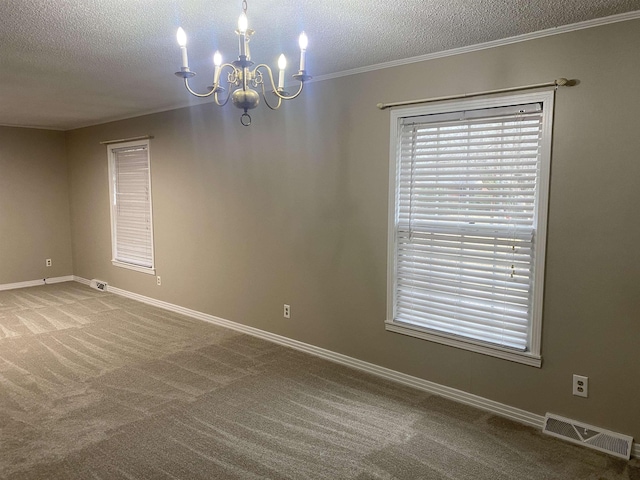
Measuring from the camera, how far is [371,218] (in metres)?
3.47

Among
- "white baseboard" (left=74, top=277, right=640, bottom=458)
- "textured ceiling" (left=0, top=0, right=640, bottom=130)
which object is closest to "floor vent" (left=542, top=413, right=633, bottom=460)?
"white baseboard" (left=74, top=277, right=640, bottom=458)

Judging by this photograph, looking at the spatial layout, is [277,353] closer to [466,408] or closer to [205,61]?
[466,408]

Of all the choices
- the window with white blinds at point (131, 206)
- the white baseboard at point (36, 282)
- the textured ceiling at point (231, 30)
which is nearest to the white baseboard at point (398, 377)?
the window with white blinds at point (131, 206)

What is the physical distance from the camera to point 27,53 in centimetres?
297

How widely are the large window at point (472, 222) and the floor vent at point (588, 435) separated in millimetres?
358

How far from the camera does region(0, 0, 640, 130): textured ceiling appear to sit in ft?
7.32

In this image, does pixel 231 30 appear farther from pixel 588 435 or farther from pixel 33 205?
pixel 33 205

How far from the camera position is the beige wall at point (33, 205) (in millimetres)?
6414

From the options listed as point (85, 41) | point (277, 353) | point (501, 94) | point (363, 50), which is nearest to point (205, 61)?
point (85, 41)

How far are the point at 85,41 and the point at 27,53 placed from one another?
0.55 m

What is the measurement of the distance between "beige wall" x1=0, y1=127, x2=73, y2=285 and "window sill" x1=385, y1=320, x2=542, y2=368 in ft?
18.8

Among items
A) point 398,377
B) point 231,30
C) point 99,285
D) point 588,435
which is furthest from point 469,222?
point 99,285

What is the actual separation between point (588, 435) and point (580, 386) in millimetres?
270

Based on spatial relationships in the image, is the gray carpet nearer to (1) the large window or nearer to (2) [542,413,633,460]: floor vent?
(2) [542,413,633,460]: floor vent
